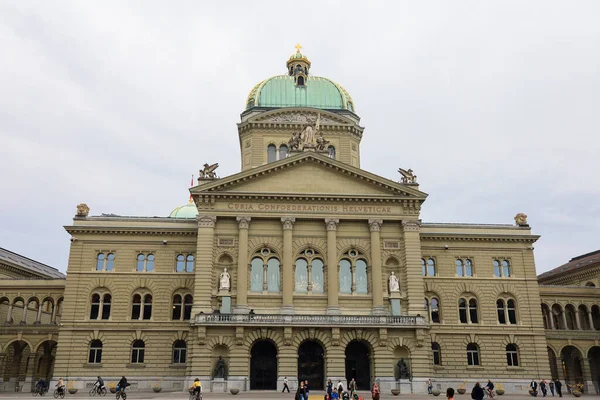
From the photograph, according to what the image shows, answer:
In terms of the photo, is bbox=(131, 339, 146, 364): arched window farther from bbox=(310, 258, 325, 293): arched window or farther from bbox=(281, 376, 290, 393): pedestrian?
bbox=(310, 258, 325, 293): arched window

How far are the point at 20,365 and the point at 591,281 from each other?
6199 centimetres

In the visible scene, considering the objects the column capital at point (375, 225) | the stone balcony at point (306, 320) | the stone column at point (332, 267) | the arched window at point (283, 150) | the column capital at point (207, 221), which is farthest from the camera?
the arched window at point (283, 150)

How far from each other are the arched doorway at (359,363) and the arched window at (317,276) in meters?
5.39

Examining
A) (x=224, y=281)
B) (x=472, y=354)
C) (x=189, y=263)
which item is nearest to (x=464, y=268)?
(x=472, y=354)

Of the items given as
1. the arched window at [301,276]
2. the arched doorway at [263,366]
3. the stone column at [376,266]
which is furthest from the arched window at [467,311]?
the arched doorway at [263,366]

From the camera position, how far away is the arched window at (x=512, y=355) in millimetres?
51438

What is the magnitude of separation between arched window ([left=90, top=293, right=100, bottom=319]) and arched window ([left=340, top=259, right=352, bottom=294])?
22685 millimetres

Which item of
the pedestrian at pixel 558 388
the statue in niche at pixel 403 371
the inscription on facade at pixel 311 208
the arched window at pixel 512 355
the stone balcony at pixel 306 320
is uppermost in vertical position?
the inscription on facade at pixel 311 208

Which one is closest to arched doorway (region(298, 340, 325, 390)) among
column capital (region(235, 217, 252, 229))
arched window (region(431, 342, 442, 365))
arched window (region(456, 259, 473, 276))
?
column capital (region(235, 217, 252, 229))

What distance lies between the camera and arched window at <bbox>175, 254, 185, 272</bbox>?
52469 millimetres

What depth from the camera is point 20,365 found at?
5622 cm

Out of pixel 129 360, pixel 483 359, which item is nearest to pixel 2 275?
pixel 129 360

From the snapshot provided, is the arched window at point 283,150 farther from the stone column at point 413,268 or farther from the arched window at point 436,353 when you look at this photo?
the arched window at point 436,353

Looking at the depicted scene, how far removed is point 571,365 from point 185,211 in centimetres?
5170
